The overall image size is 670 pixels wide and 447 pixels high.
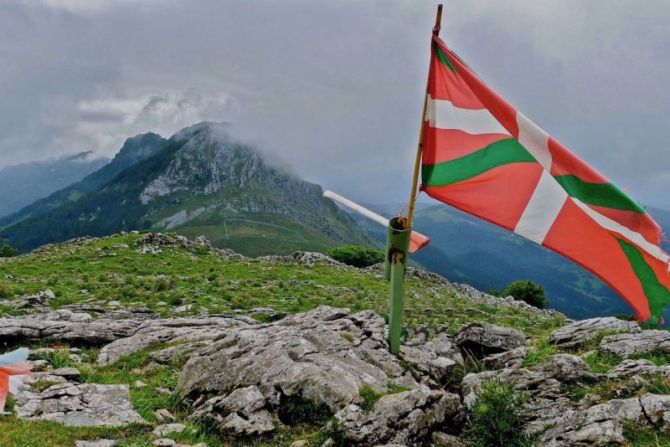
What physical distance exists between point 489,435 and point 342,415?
2.78m

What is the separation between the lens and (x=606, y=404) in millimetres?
8500

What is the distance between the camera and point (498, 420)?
29.1 ft

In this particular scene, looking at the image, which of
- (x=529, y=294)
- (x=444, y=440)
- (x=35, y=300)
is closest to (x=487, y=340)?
(x=444, y=440)


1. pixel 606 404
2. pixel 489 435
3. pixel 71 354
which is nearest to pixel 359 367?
pixel 489 435

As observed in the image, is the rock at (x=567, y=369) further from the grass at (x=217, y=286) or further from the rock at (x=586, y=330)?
the grass at (x=217, y=286)

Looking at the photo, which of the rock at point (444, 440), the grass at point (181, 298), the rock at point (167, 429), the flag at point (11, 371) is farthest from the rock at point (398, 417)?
the flag at point (11, 371)

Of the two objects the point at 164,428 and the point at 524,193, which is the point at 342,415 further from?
the point at 524,193

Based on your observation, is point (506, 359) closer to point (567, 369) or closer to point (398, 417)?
point (567, 369)

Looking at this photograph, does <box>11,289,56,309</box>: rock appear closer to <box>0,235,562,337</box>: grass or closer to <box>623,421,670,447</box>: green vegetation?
<box>0,235,562,337</box>: grass

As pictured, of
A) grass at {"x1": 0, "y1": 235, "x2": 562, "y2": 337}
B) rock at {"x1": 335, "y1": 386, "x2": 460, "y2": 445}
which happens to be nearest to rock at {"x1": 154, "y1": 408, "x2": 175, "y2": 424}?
rock at {"x1": 335, "y1": 386, "x2": 460, "y2": 445}

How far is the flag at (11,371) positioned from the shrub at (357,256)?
63.7 m

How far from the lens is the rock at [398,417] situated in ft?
30.1

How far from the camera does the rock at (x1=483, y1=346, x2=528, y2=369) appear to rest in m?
12.5

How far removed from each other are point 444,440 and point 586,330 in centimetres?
654
